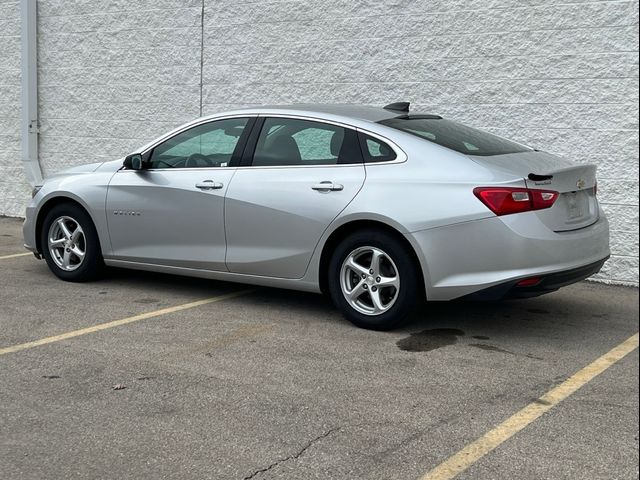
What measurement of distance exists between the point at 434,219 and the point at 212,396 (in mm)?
1973

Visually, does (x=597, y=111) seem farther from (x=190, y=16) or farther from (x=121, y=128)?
(x=121, y=128)

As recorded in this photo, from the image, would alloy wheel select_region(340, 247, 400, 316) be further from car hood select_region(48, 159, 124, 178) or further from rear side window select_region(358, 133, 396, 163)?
car hood select_region(48, 159, 124, 178)

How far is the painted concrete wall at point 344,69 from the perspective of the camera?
807 centimetres

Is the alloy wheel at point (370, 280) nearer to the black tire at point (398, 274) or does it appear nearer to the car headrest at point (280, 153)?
the black tire at point (398, 274)

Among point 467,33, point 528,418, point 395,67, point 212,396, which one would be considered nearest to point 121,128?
point 395,67

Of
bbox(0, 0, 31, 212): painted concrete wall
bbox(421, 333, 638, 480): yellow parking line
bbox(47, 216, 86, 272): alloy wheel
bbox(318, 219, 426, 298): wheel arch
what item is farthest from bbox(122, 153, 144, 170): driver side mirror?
Answer: bbox(0, 0, 31, 212): painted concrete wall

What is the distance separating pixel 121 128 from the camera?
1123cm

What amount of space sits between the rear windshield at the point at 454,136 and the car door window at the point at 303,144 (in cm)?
35

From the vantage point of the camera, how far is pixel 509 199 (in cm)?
541

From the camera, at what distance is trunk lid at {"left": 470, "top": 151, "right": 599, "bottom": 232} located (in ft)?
18.1

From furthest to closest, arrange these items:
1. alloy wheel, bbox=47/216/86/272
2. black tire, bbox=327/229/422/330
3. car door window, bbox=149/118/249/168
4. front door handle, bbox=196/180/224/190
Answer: alloy wheel, bbox=47/216/86/272 → car door window, bbox=149/118/249/168 → front door handle, bbox=196/180/224/190 → black tire, bbox=327/229/422/330

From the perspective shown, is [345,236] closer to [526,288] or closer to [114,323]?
[526,288]

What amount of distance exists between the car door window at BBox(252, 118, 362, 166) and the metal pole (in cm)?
621

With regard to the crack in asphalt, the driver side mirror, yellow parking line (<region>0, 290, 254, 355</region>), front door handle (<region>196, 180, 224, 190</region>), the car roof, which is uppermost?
the car roof
